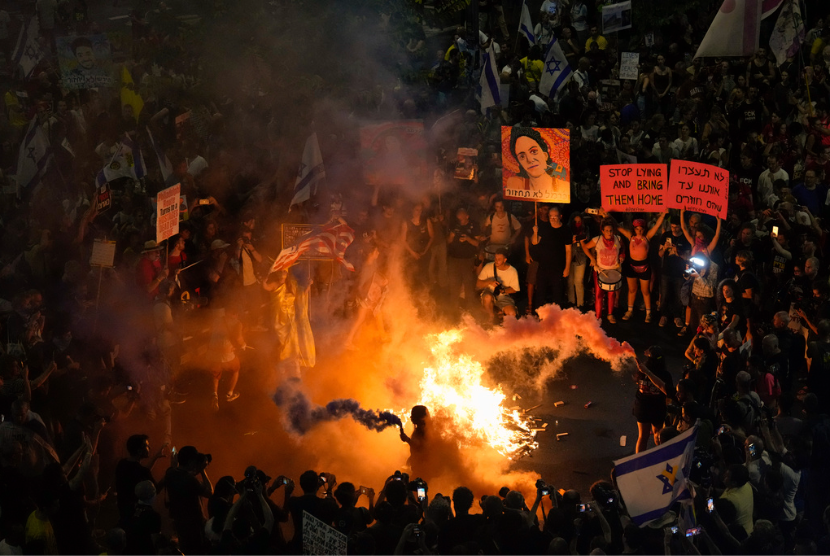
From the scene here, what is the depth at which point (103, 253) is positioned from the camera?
420 inches

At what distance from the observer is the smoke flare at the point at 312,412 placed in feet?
30.1

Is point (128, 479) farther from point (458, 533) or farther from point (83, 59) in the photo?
point (83, 59)

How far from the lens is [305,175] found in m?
12.7

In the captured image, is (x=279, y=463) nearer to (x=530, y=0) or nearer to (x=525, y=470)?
(x=525, y=470)

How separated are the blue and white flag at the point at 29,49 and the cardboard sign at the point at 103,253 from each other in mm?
7645

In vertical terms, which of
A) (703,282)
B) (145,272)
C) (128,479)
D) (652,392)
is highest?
(128,479)

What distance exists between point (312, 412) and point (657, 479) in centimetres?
431

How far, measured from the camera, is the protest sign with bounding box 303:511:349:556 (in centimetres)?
588

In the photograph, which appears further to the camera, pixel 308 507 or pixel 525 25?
pixel 525 25

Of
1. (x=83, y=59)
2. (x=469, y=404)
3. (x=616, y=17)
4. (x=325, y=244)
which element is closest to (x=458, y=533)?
(x=469, y=404)

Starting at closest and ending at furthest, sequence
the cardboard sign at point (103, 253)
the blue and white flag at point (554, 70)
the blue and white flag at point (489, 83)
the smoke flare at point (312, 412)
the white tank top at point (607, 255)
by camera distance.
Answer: the smoke flare at point (312, 412), the cardboard sign at point (103, 253), the white tank top at point (607, 255), the blue and white flag at point (489, 83), the blue and white flag at point (554, 70)

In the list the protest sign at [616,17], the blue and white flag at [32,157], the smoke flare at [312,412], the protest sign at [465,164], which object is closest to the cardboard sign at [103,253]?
the smoke flare at [312,412]

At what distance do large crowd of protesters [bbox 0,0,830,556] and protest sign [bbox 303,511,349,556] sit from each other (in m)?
→ 0.14

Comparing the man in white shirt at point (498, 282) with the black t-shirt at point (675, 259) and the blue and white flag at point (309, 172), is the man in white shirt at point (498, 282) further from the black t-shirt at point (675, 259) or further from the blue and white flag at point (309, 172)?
the blue and white flag at point (309, 172)
